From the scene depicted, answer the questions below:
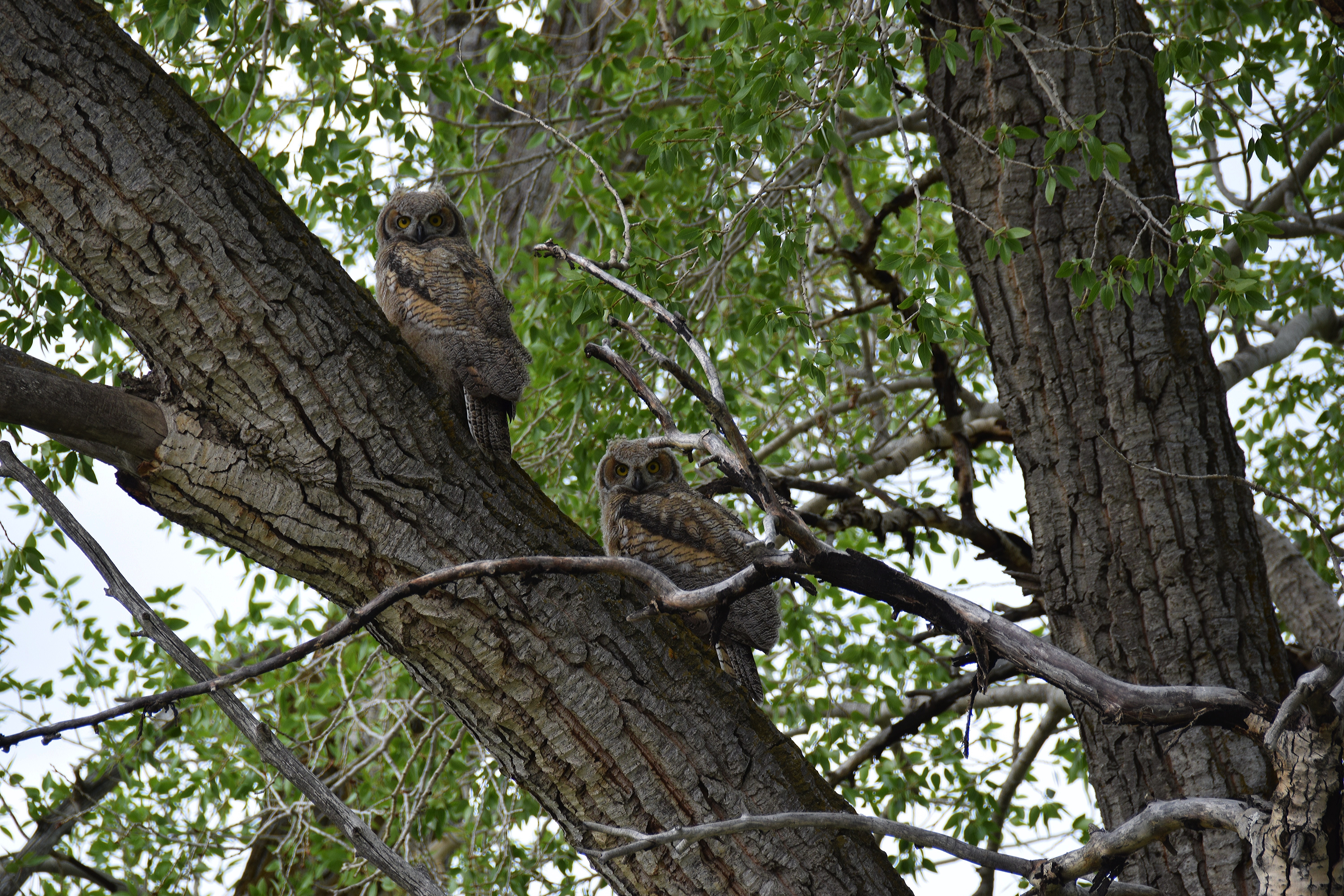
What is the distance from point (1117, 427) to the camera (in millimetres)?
2568

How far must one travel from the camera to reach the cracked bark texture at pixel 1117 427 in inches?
94.2

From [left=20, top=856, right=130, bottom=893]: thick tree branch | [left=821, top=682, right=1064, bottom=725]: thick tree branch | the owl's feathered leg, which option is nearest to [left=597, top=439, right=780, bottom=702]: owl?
the owl's feathered leg

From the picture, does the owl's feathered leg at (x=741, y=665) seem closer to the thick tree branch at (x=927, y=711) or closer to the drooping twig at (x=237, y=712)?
the thick tree branch at (x=927, y=711)

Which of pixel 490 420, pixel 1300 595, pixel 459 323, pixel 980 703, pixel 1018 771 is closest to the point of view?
pixel 490 420

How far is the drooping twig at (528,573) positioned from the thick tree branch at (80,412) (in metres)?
0.45

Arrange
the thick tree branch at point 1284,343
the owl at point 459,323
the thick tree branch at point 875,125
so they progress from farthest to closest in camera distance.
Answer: the thick tree branch at point 875,125 → the thick tree branch at point 1284,343 → the owl at point 459,323

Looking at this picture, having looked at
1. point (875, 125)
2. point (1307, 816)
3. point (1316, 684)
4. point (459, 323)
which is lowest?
point (1307, 816)

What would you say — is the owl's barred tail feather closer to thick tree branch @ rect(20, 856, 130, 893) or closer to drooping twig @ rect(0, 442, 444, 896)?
drooping twig @ rect(0, 442, 444, 896)

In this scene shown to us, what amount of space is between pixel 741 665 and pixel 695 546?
1.36 feet

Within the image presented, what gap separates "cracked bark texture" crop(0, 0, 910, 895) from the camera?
1622 millimetres

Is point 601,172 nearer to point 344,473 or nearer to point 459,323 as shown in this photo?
point 459,323

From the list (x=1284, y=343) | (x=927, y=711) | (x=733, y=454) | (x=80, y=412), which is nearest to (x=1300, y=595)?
(x=1284, y=343)

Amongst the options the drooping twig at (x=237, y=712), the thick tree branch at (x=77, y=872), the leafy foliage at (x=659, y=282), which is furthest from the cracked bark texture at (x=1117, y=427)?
the thick tree branch at (x=77, y=872)

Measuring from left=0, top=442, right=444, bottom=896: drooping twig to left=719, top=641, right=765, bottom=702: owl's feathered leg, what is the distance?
1616 mm
